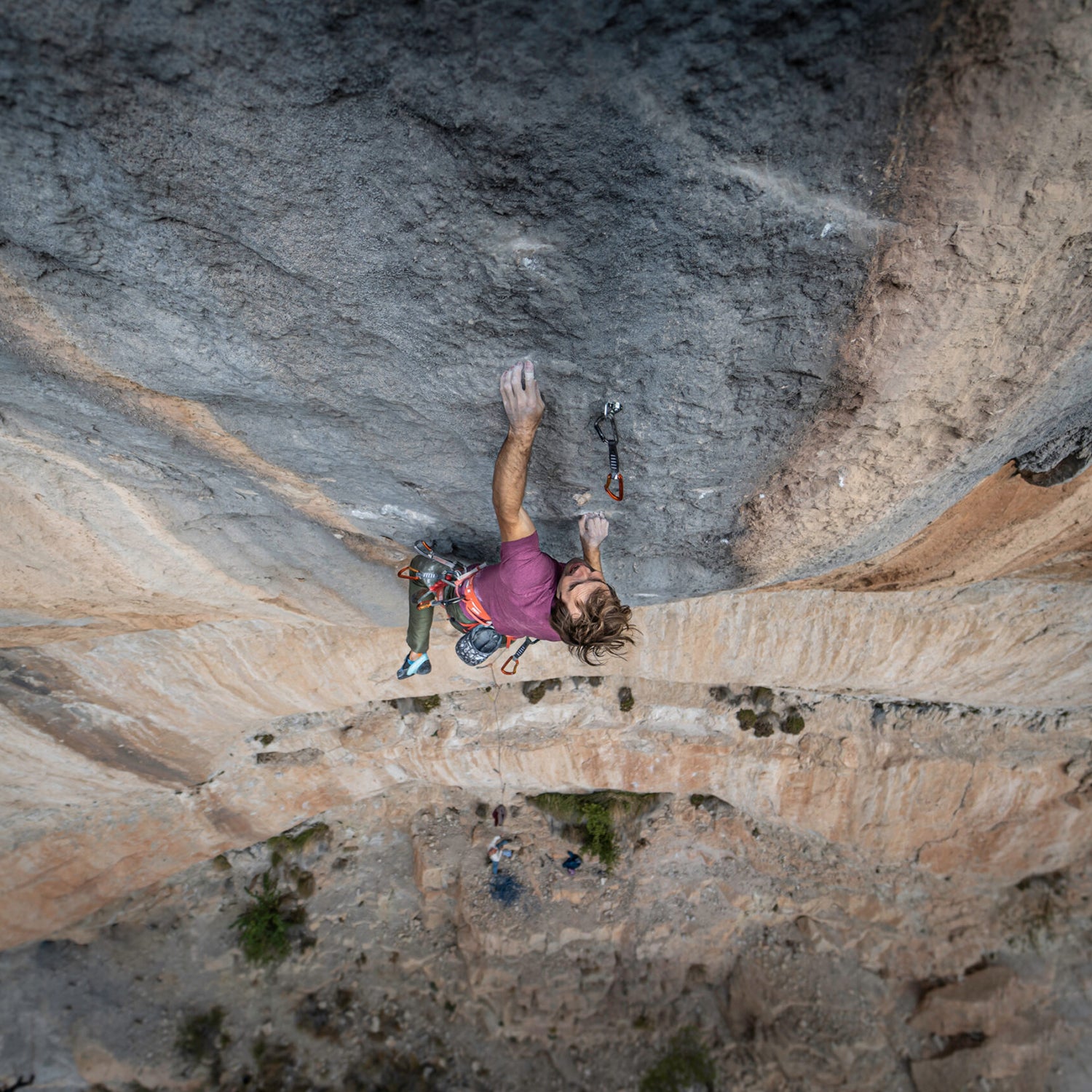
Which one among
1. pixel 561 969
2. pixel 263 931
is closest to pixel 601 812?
pixel 561 969

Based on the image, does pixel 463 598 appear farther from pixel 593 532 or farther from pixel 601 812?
pixel 601 812

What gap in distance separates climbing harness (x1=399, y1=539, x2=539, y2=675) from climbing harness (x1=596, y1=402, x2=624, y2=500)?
0.86m

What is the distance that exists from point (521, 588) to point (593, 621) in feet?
1.11

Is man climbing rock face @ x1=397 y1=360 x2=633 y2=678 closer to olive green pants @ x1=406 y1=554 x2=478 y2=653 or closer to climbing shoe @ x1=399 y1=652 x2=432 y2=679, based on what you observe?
olive green pants @ x1=406 y1=554 x2=478 y2=653

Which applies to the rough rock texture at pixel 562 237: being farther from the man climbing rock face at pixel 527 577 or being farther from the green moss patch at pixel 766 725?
the green moss patch at pixel 766 725

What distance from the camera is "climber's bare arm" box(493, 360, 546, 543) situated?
2305mm

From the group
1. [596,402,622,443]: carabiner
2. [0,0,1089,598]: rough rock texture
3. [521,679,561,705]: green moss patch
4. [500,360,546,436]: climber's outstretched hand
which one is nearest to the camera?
[0,0,1089,598]: rough rock texture

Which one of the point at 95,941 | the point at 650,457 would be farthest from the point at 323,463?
the point at 95,941

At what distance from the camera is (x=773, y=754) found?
5887mm

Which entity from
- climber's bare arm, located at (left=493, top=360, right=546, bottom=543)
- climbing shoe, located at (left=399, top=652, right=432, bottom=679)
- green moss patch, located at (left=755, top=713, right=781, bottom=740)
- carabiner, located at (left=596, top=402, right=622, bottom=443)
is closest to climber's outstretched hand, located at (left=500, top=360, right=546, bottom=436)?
climber's bare arm, located at (left=493, top=360, right=546, bottom=543)

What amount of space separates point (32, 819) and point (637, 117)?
6.74m

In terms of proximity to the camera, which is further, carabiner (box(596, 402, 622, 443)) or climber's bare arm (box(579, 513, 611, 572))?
climber's bare arm (box(579, 513, 611, 572))

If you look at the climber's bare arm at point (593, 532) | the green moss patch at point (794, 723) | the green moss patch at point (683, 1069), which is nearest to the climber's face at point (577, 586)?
the climber's bare arm at point (593, 532)

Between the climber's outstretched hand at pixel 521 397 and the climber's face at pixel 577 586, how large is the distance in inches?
28.5
